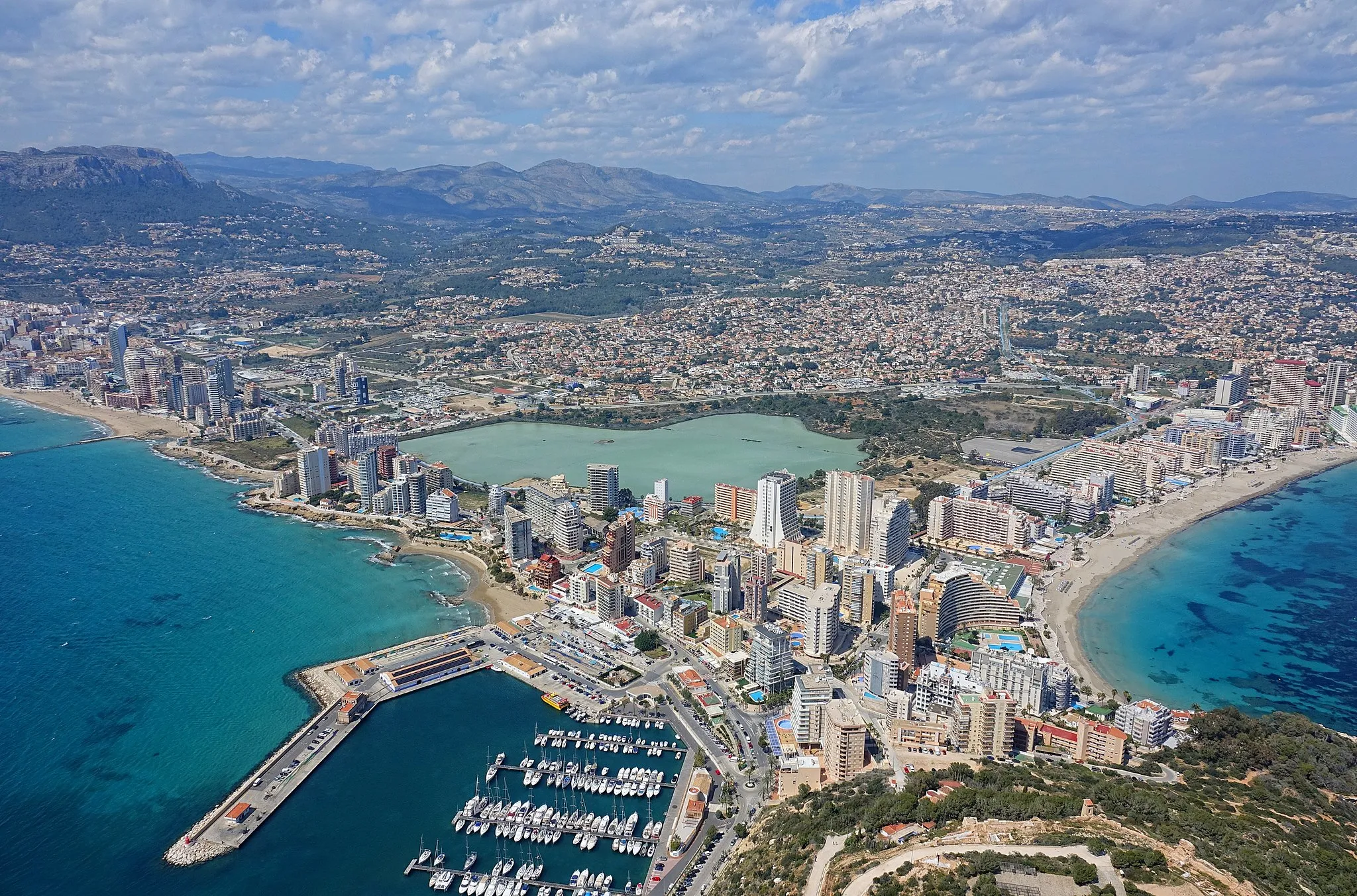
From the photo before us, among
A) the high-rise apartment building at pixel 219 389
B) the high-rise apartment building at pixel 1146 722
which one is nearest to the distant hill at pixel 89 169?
the high-rise apartment building at pixel 219 389

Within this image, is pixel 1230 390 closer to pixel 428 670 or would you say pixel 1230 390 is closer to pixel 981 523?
pixel 981 523

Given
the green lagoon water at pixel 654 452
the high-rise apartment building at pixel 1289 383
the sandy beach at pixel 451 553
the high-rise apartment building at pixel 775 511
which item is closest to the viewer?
the sandy beach at pixel 451 553

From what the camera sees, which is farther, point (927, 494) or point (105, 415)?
point (105, 415)

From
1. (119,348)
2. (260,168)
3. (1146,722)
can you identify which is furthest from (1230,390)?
(260,168)

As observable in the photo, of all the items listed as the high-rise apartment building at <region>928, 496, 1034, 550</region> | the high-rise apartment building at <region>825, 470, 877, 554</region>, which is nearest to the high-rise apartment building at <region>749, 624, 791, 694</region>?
the high-rise apartment building at <region>825, 470, 877, 554</region>

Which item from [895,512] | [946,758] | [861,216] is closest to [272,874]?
[946,758]

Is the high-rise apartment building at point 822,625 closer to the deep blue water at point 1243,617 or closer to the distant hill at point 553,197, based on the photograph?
the deep blue water at point 1243,617
